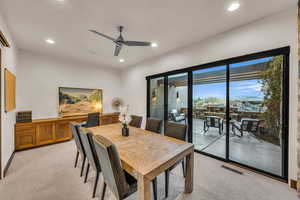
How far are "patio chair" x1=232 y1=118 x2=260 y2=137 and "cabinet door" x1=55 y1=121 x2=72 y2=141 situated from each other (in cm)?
479

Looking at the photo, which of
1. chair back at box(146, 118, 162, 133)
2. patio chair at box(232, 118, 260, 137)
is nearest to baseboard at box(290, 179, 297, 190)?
patio chair at box(232, 118, 260, 137)

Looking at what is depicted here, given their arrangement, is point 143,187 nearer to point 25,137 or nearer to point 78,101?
point 25,137

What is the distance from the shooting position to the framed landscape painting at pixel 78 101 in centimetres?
427

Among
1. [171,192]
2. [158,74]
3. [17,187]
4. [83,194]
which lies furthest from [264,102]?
[17,187]

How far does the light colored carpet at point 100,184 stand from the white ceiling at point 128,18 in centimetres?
286

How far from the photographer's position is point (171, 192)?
6.00 feet

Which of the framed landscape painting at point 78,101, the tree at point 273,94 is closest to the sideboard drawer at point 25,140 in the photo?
the framed landscape painting at point 78,101

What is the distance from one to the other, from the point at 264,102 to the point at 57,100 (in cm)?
570

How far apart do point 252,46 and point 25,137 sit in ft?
19.1

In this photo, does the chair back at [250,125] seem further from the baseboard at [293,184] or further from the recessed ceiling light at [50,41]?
the recessed ceiling light at [50,41]

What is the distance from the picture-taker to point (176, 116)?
382 centimetres

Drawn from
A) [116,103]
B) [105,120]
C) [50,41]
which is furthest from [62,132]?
[50,41]

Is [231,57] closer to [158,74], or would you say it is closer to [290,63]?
[290,63]

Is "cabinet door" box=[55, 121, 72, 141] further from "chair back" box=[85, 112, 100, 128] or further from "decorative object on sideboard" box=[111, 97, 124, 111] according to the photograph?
"decorative object on sideboard" box=[111, 97, 124, 111]
